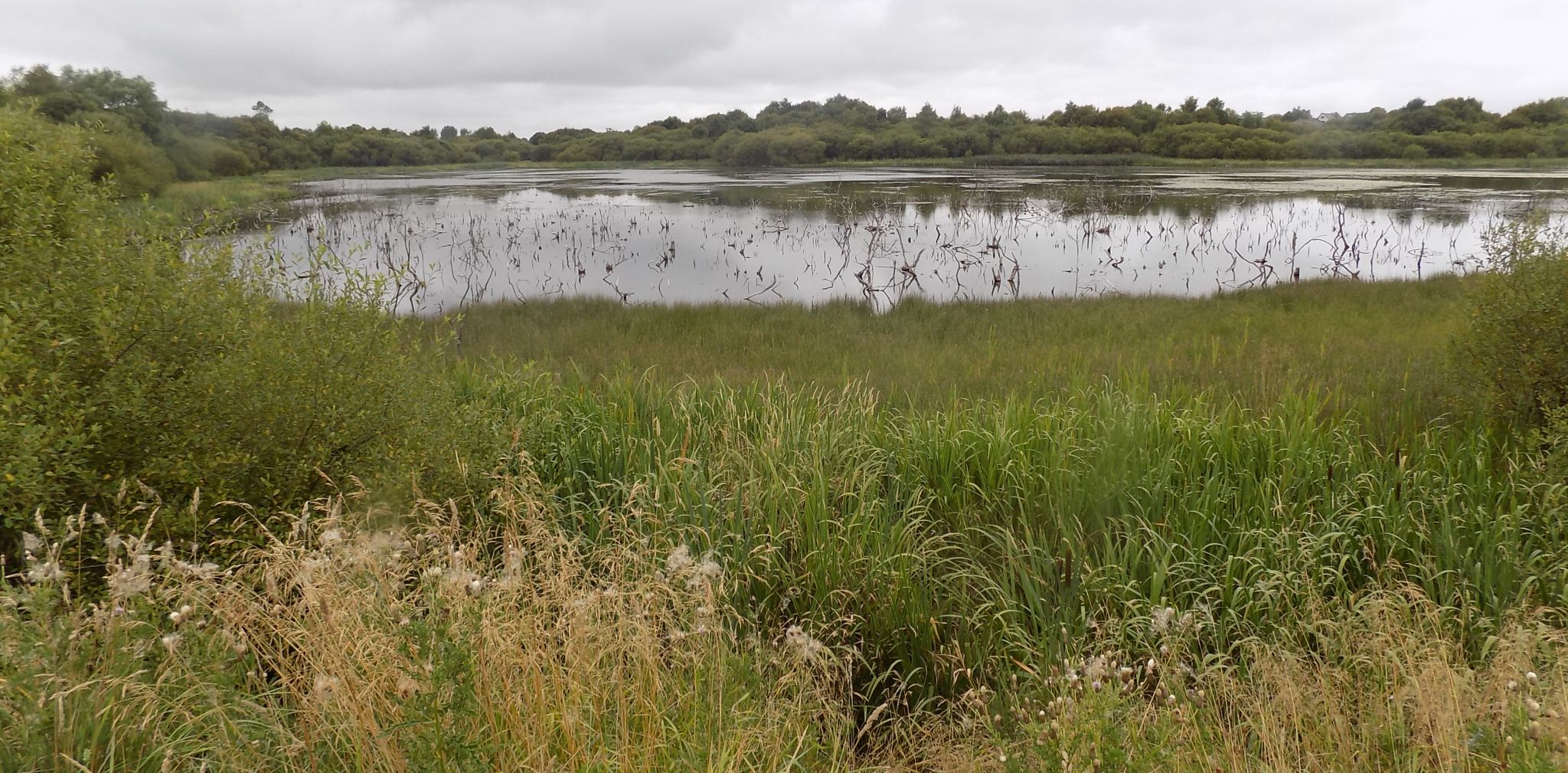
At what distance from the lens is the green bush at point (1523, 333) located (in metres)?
6.65

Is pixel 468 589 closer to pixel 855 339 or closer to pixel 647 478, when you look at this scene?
pixel 647 478

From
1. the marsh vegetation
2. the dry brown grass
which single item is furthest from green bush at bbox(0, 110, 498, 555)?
the dry brown grass

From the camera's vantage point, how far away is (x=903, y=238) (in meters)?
26.5

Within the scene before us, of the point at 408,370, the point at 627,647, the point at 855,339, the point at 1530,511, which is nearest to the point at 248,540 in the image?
the point at 408,370

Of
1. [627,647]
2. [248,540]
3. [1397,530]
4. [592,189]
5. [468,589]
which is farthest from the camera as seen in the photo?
[592,189]

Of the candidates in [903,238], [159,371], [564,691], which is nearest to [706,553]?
[564,691]

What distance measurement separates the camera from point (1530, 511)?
19.3 ft

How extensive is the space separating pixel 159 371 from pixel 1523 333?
9.65 m

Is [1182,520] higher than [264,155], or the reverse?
[264,155]

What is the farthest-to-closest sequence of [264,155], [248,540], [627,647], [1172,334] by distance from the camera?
[264,155]
[1172,334]
[248,540]
[627,647]

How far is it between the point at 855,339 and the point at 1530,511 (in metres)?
8.78

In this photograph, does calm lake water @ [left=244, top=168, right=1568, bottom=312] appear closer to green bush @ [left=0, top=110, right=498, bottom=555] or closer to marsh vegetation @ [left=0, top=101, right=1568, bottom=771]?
green bush @ [left=0, top=110, right=498, bottom=555]

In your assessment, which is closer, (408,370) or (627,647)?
(627,647)

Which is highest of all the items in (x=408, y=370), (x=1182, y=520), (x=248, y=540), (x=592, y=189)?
(x=592, y=189)
